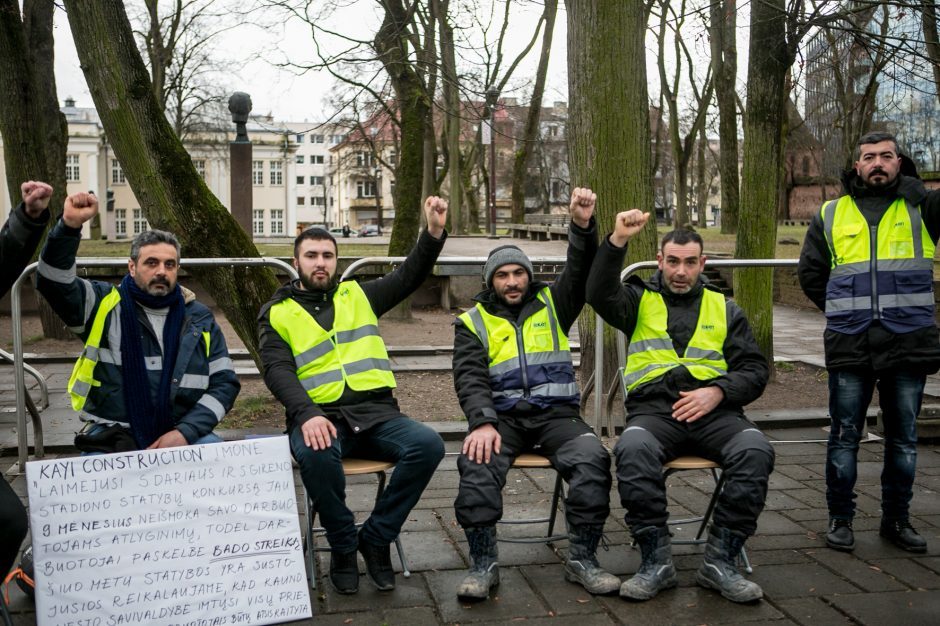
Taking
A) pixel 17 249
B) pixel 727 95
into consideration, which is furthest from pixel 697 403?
pixel 727 95

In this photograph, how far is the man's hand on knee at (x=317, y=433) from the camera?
14.1 ft

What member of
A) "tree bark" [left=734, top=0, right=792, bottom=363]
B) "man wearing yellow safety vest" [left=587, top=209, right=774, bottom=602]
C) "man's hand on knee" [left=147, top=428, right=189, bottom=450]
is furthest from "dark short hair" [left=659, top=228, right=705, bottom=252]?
"tree bark" [left=734, top=0, right=792, bottom=363]

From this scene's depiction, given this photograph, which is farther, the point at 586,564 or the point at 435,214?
the point at 435,214

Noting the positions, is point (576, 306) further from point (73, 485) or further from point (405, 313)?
point (405, 313)

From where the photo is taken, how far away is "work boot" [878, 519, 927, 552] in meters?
4.84

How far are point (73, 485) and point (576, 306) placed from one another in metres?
2.50

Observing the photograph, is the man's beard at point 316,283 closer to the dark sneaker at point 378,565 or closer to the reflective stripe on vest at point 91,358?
the reflective stripe on vest at point 91,358

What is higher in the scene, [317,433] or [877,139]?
[877,139]

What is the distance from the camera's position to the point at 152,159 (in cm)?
744

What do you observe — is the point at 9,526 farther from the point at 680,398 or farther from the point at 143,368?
the point at 680,398

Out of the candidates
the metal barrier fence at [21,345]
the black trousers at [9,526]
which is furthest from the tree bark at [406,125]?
the black trousers at [9,526]

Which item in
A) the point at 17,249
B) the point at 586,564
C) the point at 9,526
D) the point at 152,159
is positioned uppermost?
the point at 152,159

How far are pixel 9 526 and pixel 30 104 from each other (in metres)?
10.1

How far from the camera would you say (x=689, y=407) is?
4.60 meters
